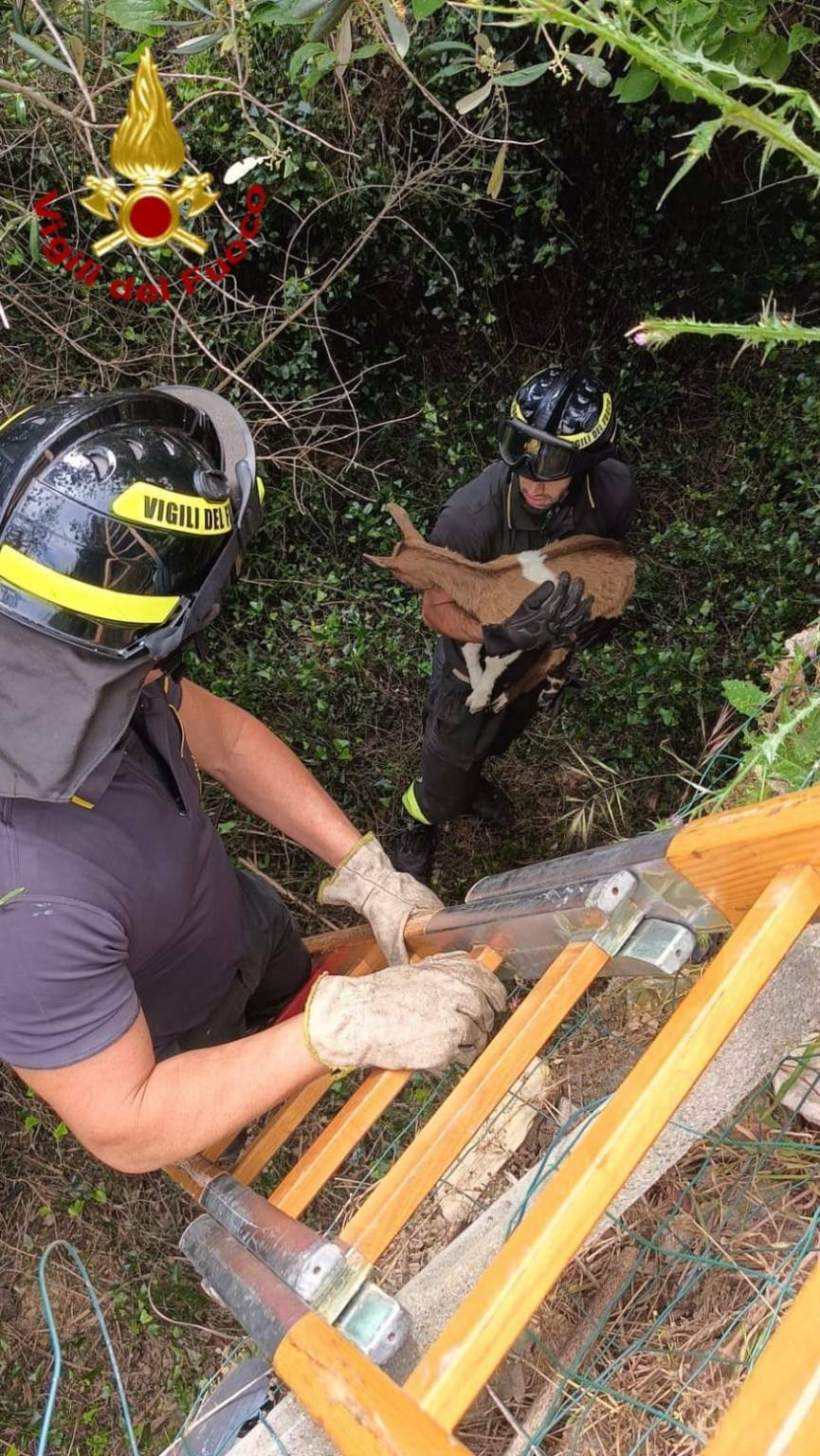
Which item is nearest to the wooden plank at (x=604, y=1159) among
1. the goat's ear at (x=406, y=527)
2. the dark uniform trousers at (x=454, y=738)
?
the goat's ear at (x=406, y=527)

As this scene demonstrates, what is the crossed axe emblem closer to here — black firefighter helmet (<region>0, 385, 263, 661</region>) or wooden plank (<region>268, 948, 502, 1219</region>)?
black firefighter helmet (<region>0, 385, 263, 661</region>)

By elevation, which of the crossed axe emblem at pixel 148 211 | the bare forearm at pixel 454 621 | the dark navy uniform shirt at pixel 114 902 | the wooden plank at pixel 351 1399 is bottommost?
the dark navy uniform shirt at pixel 114 902

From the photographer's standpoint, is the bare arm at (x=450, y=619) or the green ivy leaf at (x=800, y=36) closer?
the green ivy leaf at (x=800, y=36)

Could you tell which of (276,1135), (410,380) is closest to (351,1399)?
(276,1135)

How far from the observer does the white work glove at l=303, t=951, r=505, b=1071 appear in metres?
1.69

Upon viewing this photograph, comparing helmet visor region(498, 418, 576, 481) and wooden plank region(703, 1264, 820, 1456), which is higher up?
helmet visor region(498, 418, 576, 481)

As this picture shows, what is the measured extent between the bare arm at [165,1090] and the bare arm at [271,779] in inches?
30.0

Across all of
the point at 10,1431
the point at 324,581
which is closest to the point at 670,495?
the point at 324,581

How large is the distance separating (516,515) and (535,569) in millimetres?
374

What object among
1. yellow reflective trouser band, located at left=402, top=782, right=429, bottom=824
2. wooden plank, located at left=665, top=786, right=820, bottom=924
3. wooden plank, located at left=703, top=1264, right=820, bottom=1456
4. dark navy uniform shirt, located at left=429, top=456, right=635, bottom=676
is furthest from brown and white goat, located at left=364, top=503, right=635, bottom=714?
wooden plank, located at left=703, top=1264, right=820, bottom=1456

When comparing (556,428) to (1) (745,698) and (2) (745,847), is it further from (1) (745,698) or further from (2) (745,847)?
(2) (745,847)

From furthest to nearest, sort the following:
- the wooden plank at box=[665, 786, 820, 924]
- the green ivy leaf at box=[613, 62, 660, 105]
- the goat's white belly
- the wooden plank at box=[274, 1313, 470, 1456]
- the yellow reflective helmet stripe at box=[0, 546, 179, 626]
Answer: the goat's white belly, the green ivy leaf at box=[613, 62, 660, 105], the yellow reflective helmet stripe at box=[0, 546, 179, 626], the wooden plank at box=[665, 786, 820, 924], the wooden plank at box=[274, 1313, 470, 1456]

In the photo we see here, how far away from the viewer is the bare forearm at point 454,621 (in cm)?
304

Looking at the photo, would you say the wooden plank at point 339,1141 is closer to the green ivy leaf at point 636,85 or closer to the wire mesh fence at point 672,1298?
the wire mesh fence at point 672,1298
